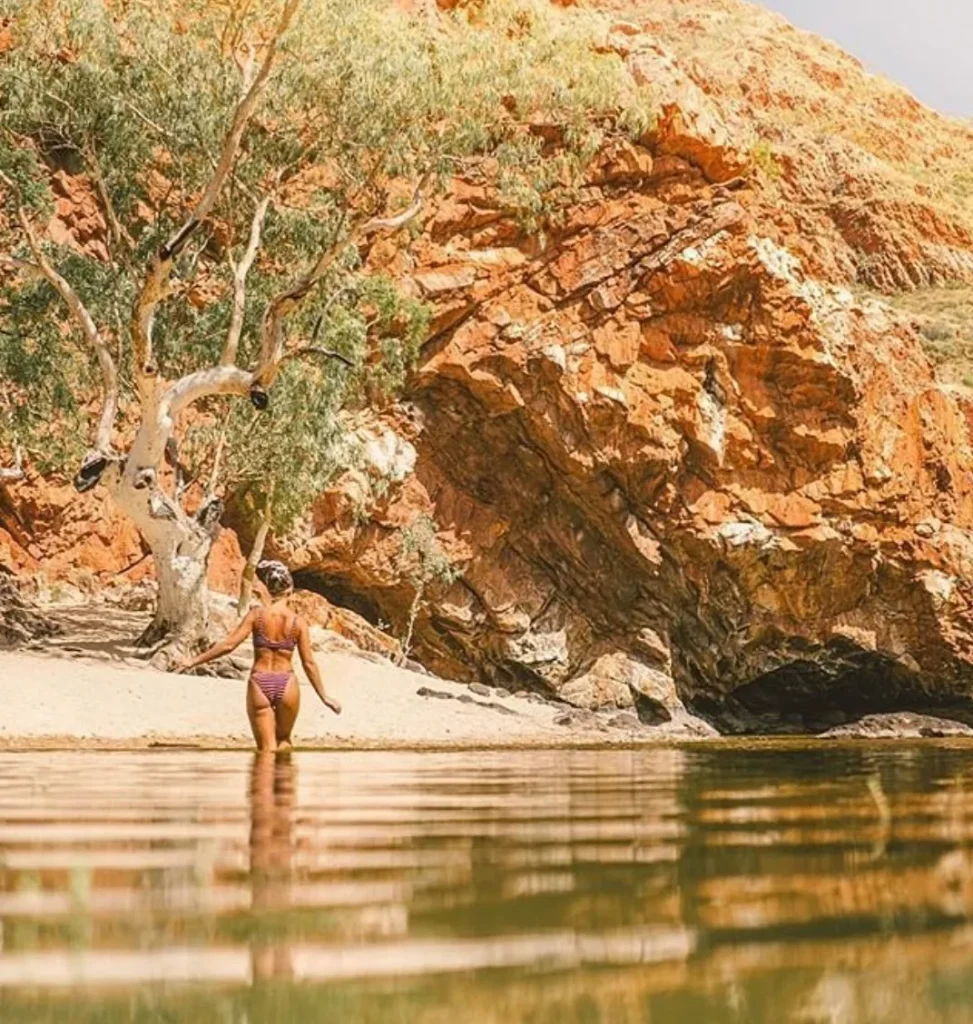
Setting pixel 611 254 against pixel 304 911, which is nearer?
pixel 304 911

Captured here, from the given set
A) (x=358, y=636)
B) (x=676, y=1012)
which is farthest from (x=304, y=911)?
(x=358, y=636)

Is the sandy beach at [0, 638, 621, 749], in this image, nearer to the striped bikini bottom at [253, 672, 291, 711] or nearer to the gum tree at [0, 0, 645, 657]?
the gum tree at [0, 0, 645, 657]

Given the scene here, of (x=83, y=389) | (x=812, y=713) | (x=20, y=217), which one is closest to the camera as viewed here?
(x=20, y=217)

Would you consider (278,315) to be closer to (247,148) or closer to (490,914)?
(247,148)

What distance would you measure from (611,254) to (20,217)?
1405cm

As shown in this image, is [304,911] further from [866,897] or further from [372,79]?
[372,79]

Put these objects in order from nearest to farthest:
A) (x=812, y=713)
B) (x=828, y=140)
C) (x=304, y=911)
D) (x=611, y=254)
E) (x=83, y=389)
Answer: (x=304, y=911) < (x=83, y=389) < (x=611, y=254) < (x=812, y=713) < (x=828, y=140)

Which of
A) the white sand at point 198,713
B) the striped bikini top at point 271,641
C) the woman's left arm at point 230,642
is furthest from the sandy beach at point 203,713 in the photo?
the striped bikini top at point 271,641

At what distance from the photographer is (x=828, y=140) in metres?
57.9

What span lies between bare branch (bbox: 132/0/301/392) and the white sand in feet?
13.1

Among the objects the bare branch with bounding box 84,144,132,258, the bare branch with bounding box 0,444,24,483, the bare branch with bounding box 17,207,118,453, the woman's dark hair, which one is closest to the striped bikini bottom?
the woman's dark hair

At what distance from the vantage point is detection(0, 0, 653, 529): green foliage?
62.2 feet

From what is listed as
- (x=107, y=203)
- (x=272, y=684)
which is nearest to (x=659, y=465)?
(x=107, y=203)

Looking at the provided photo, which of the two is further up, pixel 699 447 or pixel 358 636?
pixel 699 447
